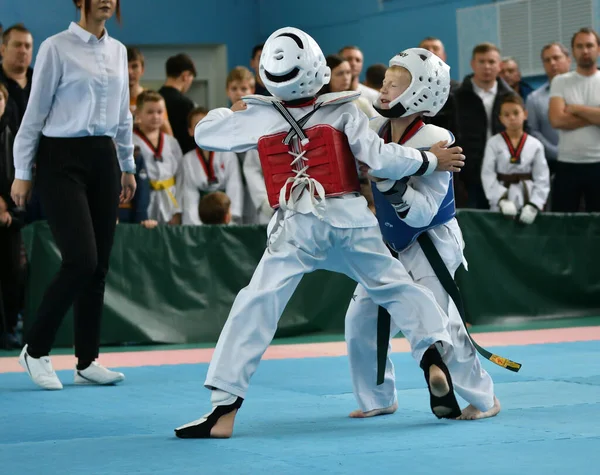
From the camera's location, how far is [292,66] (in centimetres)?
372

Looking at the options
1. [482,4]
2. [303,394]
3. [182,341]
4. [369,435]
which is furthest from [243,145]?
[482,4]

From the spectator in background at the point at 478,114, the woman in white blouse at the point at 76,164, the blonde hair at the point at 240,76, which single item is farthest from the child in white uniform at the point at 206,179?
the woman in white blouse at the point at 76,164

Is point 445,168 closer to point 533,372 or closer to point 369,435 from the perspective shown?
point 369,435

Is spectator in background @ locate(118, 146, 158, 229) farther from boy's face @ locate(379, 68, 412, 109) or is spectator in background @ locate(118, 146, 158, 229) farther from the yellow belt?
boy's face @ locate(379, 68, 412, 109)

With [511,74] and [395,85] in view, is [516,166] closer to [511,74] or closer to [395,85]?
[511,74]

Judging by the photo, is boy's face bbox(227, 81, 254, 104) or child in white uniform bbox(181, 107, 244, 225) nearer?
child in white uniform bbox(181, 107, 244, 225)

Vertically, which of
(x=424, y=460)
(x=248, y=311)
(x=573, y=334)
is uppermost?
(x=248, y=311)

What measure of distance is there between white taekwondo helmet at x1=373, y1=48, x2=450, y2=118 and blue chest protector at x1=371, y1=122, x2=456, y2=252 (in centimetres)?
13

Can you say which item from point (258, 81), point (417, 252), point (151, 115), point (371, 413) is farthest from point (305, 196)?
point (258, 81)

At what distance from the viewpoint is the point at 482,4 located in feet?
40.1

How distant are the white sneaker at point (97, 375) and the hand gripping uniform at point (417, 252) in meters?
1.57

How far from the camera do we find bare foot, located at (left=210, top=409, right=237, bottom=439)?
142 inches

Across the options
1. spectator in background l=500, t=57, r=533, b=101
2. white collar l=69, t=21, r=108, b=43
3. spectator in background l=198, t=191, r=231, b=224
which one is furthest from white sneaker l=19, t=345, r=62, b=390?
spectator in background l=500, t=57, r=533, b=101

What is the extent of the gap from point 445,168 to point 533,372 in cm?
196
